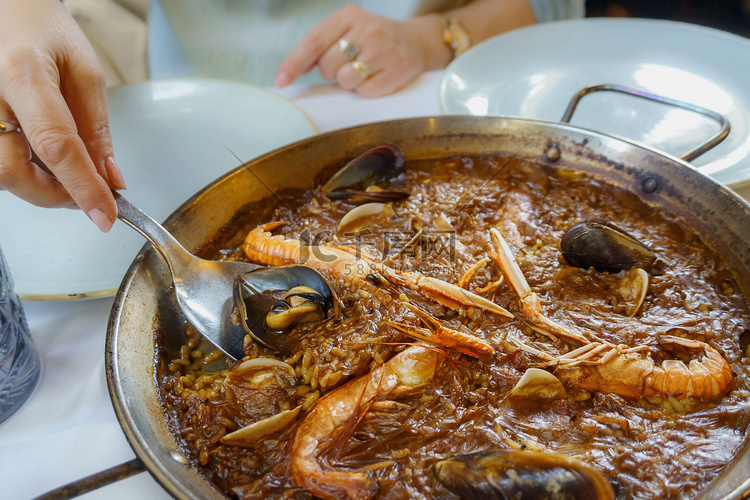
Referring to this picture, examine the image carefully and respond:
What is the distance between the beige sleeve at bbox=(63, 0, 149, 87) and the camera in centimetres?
357

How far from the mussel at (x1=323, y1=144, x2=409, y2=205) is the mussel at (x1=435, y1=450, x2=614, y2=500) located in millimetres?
1309

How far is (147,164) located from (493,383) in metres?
2.17

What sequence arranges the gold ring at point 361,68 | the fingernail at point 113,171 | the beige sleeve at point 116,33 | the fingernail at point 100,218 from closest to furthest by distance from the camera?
the fingernail at point 100,218 → the fingernail at point 113,171 → the gold ring at point 361,68 → the beige sleeve at point 116,33

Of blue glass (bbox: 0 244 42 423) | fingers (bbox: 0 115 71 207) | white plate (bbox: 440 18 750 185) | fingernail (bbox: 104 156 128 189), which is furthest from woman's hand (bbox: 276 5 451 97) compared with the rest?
blue glass (bbox: 0 244 42 423)

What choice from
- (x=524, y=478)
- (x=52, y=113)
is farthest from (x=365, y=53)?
(x=524, y=478)

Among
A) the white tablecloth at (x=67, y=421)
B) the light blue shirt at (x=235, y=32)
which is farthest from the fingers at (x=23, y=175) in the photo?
the light blue shirt at (x=235, y=32)

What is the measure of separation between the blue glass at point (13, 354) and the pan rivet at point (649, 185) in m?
2.54

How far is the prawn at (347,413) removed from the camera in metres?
1.32

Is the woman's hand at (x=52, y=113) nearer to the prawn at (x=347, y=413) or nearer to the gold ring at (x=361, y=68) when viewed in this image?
the prawn at (x=347, y=413)

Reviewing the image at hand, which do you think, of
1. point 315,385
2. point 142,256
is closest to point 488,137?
point 315,385

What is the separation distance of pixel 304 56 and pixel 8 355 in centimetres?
264

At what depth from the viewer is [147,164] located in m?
2.61

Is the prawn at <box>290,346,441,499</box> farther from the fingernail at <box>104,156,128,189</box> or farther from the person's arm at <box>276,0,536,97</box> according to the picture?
the person's arm at <box>276,0,536,97</box>

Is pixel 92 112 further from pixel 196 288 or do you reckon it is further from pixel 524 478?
pixel 524 478
